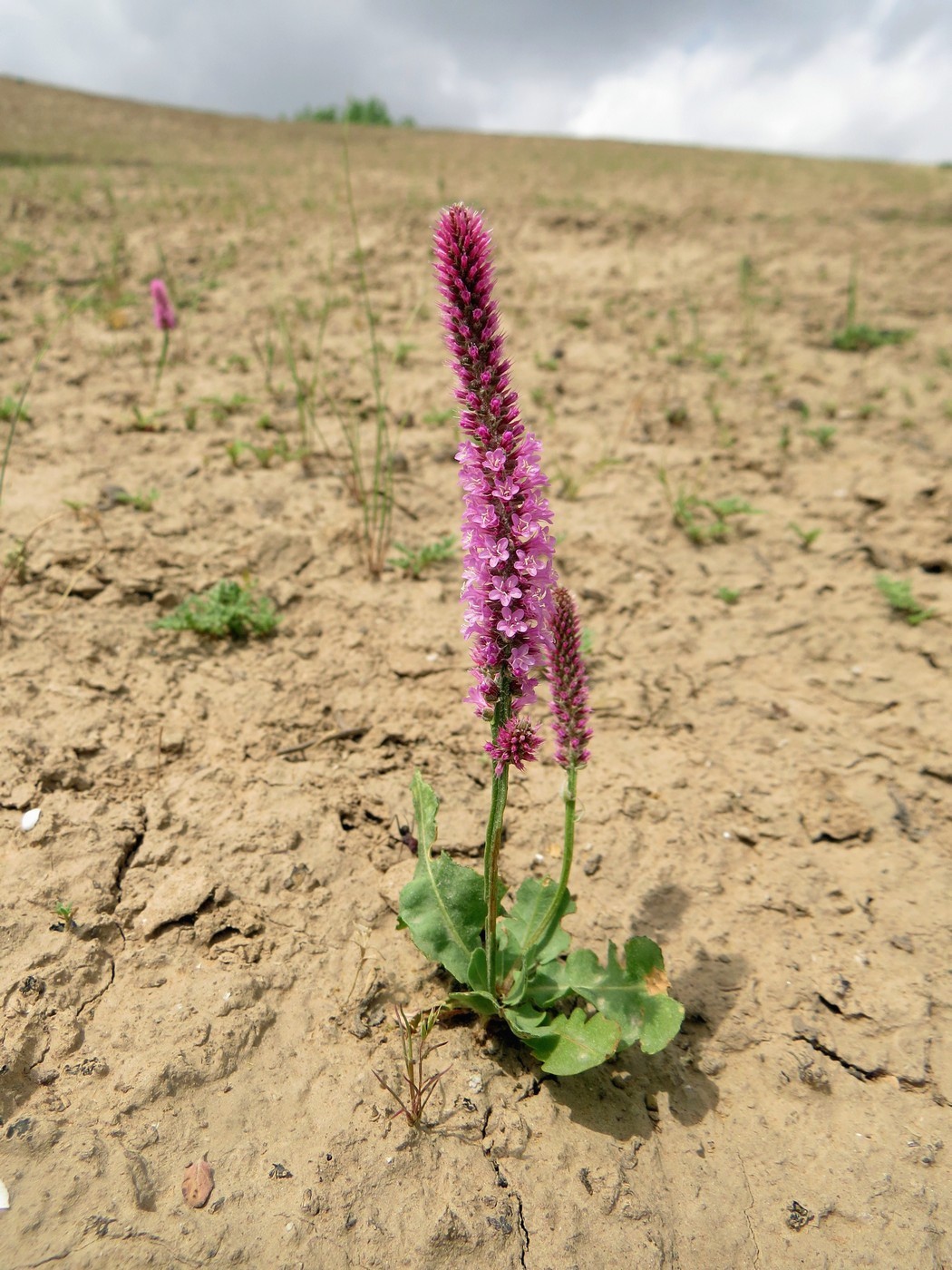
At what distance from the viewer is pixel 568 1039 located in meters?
2.27

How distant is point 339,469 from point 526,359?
2487mm

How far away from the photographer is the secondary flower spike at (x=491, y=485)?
5.86 ft

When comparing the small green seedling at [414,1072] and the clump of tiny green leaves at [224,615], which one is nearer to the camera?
the small green seedling at [414,1072]

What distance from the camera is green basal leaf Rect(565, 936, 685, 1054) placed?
223cm

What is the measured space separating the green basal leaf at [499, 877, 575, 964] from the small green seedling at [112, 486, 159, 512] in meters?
3.20

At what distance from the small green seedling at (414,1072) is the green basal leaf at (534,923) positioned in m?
0.32

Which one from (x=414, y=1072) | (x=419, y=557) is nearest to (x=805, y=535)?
(x=419, y=557)

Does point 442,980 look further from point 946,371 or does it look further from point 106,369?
point 946,371

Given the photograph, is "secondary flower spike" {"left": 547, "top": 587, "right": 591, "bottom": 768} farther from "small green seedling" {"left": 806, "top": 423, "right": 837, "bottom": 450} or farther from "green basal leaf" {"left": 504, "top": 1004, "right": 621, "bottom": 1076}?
"small green seedling" {"left": 806, "top": 423, "right": 837, "bottom": 450}

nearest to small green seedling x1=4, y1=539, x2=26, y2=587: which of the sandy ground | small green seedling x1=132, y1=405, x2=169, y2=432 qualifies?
the sandy ground

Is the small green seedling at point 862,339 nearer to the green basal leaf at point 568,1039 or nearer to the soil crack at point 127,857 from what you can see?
the green basal leaf at point 568,1039

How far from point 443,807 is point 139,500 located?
2.68m

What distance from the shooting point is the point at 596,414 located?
5.98 meters

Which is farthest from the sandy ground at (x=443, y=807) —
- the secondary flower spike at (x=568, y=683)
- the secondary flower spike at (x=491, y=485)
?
the secondary flower spike at (x=491, y=485)
